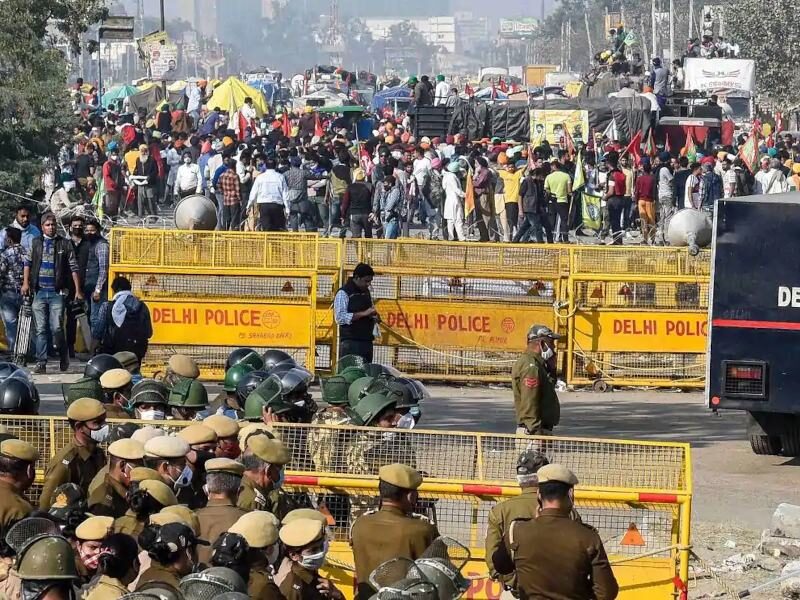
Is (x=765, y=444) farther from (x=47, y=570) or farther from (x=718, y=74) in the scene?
(x=718, y=74)

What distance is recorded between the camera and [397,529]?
26.8ft

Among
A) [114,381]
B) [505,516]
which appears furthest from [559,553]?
[114,381]

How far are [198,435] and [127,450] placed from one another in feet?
1.90

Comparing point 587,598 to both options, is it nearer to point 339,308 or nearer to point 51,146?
point 339,308

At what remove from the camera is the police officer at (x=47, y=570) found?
620 cm

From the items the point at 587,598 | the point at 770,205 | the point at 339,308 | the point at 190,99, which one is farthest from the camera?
the point at 190,99

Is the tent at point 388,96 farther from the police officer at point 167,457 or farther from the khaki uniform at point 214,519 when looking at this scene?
the khaki uniform at point 214,519

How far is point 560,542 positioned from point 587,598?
0.29 m

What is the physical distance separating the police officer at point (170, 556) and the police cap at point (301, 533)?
0.39 meters

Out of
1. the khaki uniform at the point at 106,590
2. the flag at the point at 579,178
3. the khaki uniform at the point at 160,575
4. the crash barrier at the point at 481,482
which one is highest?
the flag at the point at 579,178

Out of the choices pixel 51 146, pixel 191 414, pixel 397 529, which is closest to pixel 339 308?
pixel 191 414

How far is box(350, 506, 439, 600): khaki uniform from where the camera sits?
8117 mm

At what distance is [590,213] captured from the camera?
3394 cm

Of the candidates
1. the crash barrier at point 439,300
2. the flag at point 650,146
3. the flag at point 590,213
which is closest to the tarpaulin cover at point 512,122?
the flag at point 650,146
